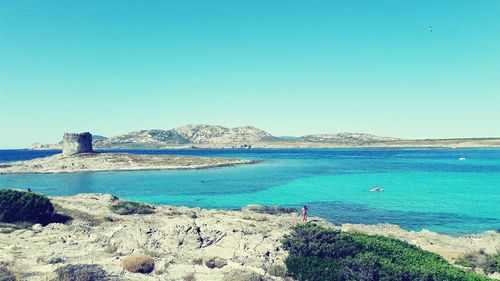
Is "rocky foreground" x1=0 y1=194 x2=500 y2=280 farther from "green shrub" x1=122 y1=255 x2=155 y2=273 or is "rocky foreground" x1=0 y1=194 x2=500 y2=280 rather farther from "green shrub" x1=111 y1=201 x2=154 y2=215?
"green shrub" x1=111 y1=201 x2=154 y2=215

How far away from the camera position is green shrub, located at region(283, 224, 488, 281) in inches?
561

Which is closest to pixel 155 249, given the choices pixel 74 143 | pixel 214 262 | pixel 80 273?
pixel 214 262

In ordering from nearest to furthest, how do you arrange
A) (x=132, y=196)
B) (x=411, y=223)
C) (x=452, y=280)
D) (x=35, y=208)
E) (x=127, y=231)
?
(x=452, y=280), (x=127, y=231), (x=35, y=208), (x=411, y=223), (x=132, y=196)

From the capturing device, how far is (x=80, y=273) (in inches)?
554

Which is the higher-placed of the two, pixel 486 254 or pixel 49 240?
pixel 49 240

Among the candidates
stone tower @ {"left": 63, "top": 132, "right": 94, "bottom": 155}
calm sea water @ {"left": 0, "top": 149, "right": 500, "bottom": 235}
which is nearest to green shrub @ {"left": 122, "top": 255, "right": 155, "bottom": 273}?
calm sea water @ {"left": 0, "top": 149, "right": 500, "bottom": 235}

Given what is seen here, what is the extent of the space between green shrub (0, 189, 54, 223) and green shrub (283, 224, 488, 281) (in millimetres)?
18004

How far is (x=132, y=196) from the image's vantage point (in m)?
57.1

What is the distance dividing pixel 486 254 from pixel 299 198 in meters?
32.8

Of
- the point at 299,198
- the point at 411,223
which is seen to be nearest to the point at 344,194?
the point at 299,198

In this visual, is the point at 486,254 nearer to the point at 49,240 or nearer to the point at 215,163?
the point at 49,240

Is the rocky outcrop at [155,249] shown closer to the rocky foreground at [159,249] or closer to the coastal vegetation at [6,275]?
the rocky foreground at [159,249]

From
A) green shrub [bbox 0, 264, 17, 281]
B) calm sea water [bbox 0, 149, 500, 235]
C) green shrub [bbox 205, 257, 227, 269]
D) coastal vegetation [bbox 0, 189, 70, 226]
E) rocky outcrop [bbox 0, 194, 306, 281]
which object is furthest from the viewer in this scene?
calm sea water [bbox 0, 149, 500, 235]

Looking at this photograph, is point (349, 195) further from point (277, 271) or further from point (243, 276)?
point (243, 276)
